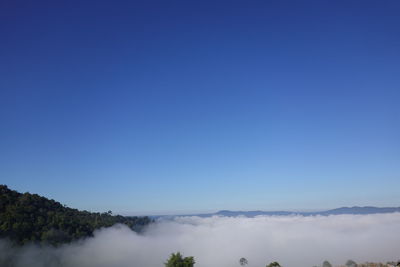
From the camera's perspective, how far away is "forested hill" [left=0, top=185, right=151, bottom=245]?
135 m

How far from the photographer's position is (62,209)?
200m

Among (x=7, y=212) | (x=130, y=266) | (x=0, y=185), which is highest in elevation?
(x=0, y=185)

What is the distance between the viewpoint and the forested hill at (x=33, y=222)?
134750 millimetres

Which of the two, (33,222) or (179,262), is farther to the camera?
(33,222)

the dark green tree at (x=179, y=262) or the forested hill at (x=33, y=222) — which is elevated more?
the forested hill at (x=33, y=222)

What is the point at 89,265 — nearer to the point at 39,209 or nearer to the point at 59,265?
the point at 59,265

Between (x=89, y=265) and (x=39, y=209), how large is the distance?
39566 mm

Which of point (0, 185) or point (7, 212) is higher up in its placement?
point (0, 185)

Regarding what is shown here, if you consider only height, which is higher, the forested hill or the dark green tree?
the forested hill

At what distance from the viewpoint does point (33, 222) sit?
485ft

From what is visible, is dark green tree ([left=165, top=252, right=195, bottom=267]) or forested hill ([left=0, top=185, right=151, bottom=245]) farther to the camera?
forested hill ([left=0, top=185, right=151, bottom=245])

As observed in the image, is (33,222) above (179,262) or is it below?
above

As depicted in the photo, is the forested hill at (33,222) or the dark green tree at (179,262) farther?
the forested hill at (33,222)

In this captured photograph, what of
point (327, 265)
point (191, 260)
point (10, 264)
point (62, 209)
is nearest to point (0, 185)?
point (62, 209)
